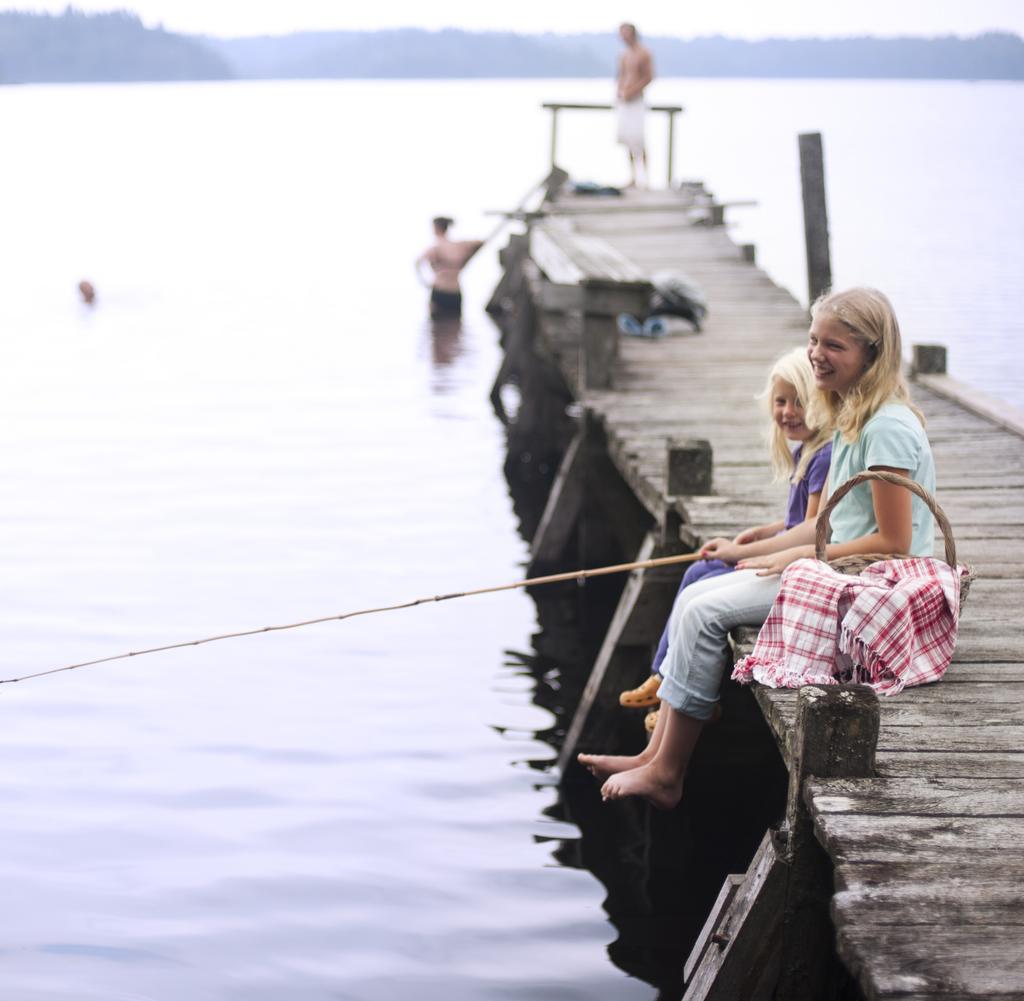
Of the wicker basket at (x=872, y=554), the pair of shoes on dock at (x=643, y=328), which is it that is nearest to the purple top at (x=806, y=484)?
the wicker basket at (x=872, y=554)

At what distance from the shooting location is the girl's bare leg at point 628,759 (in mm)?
4371

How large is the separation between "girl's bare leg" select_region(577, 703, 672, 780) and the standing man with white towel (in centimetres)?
1375

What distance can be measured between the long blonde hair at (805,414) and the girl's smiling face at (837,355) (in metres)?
0.39

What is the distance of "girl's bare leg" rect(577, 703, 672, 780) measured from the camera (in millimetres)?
4371

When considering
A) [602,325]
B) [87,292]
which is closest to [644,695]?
[602,325]

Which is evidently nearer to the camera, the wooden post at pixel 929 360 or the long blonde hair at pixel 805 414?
the long blonde hair at pixel 805 414

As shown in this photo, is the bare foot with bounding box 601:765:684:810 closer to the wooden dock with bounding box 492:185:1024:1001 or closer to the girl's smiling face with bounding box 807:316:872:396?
the wooden dock with bounding box 492:185:1024:1001

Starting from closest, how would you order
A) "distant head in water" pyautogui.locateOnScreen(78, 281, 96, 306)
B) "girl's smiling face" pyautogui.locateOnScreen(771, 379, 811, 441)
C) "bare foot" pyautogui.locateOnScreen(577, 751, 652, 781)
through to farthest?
"bare foot" pyautogui.locateOnScreen(577, 751, 652, 781), "girl's smiling face" pyautogui.locateOnScreen(771, 379, 811, 441), "distant head in water" pyautogui.locateOnScreen(78, 281, 96, 306)

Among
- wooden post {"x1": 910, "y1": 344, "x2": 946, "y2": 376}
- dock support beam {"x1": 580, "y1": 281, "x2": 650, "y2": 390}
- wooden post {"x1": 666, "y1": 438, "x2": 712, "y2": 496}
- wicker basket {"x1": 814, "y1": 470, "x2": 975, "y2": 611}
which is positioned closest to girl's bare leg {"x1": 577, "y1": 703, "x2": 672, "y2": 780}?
wicker basket {"x1": 814, "y1": 470, "x2": 975, "y2": 611}

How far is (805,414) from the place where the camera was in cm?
461

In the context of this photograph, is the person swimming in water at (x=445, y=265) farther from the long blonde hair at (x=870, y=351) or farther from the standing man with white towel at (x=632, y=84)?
the long blonde hair at (x=870, y=351)

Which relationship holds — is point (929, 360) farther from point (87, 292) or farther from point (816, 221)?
point (87, 292)

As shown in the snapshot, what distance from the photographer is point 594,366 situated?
840 cm

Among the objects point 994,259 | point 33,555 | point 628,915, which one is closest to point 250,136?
point 994,259
